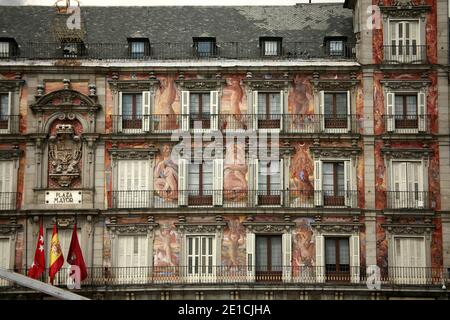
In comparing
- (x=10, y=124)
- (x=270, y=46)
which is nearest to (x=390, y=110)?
(x=270, y=46)

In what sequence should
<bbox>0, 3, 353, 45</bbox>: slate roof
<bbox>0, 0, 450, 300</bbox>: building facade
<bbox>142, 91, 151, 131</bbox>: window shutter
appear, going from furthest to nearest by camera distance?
<bbox>0, 3, 353, 45</bbox>: slate roof < <bbox>142, 91, 151, 131</bbox>: window shutter < <bbox>0, 0, 450, 300</bbox>: building facade

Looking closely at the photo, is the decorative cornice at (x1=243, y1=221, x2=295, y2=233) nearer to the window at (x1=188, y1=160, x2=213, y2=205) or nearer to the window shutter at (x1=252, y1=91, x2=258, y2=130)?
the window at (x1=188, y1=160, x2=213, y2=205)

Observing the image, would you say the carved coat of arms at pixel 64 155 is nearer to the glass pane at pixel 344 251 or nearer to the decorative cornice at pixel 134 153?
the decorative cornice at pixel 134 153

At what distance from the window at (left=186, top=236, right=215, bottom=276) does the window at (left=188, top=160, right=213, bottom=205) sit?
1828 millimetres

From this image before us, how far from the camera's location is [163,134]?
48562 mm

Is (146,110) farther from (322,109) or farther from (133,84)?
(322,109)

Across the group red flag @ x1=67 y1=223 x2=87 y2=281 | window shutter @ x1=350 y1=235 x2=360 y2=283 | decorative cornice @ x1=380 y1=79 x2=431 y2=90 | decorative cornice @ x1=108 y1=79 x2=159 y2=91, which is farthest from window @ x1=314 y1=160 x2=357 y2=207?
red flag @ x1=67 y1=223 x2=87 y2=281

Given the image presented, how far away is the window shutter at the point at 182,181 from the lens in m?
48.0

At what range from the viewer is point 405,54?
1941 inches

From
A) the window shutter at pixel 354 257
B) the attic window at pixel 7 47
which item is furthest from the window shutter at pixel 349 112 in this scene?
the attic window at pixel 7 47

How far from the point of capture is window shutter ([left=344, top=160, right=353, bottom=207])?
4791 cm

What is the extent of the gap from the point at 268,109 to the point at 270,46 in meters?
3.75
